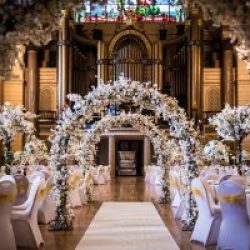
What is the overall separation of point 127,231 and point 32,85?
19.5 metres

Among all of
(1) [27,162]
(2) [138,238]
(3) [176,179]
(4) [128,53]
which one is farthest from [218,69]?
(2) [138,238]

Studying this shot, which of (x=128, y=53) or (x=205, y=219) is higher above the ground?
(x=128, y=53)

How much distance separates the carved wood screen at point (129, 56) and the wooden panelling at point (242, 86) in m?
4.82

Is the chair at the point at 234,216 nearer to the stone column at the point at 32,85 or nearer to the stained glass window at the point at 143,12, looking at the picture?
the stone column at the point at 32,85

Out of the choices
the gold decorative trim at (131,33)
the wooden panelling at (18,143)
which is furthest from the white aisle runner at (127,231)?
the gold decorative trim at (131,33)

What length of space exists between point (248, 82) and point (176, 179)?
17744 mm

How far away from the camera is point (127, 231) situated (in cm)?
998

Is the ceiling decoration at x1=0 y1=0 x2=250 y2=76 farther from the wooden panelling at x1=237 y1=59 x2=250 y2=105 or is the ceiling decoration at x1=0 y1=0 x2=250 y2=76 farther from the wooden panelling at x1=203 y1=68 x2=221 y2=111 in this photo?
the wooden panelling at x1=203 y1=68 x2=221 y2=111

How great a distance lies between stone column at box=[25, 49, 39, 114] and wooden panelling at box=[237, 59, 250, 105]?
1012 centimetres

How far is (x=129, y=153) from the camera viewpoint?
31516mm

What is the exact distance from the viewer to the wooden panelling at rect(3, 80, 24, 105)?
28922mm

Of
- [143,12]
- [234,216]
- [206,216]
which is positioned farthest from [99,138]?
[143,12]

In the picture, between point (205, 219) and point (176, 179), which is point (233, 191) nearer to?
point (205, 219)

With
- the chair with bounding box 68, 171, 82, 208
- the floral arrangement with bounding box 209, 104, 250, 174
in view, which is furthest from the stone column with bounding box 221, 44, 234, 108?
the chair with bounding box 68, 171, 82, 208
